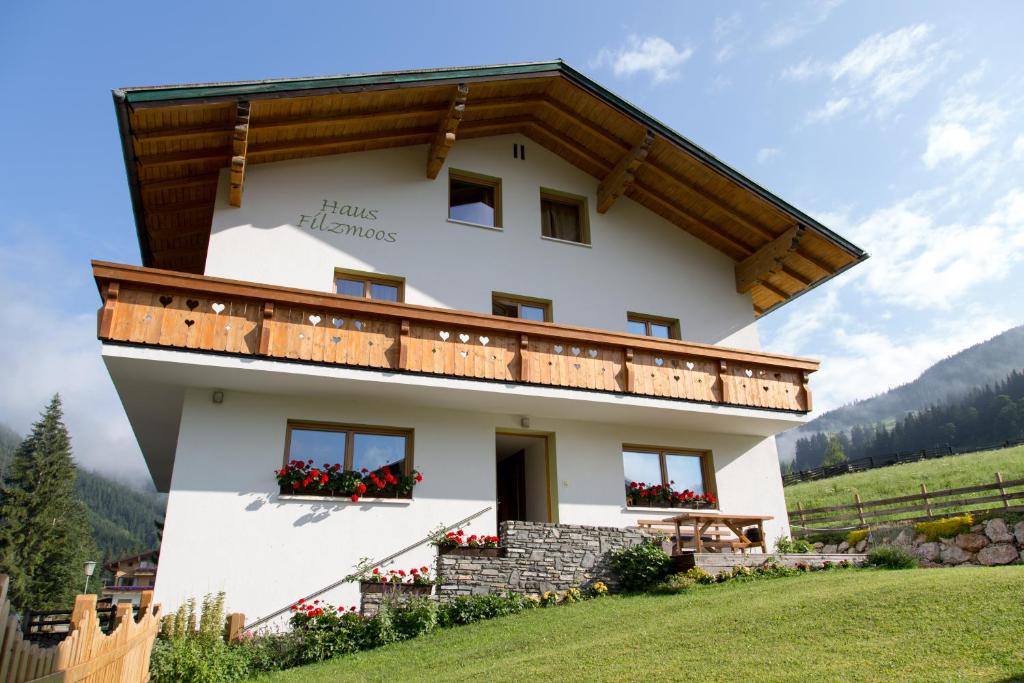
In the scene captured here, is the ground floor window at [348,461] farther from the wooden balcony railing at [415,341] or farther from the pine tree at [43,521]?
the pine tree at [43,521]

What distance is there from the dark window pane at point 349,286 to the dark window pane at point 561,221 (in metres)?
4.65

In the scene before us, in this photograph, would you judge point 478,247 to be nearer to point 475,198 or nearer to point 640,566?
point 475,198

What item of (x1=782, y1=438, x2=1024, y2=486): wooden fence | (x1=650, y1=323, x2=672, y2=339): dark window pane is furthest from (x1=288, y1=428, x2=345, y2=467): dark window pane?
(x1=782, y1=438, x2=1024, y2=486): wooden fence

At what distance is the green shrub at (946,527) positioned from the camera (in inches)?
736

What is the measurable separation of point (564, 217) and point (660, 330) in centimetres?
353

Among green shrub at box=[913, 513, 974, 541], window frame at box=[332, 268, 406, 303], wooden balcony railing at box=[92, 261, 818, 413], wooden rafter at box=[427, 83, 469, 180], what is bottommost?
green shrub at box=[913, 513, 974, 541]

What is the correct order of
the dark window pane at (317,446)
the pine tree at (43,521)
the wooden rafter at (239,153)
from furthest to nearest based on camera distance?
the pine tree at (43,521) → the dark window pane at (317,446) → the wooden rafter at (239,153)

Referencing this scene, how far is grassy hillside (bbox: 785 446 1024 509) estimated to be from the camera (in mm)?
34688

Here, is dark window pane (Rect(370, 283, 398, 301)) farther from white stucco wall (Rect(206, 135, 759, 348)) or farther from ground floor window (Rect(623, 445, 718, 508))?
ground floor window (Rect(623, 445, 718, 508))

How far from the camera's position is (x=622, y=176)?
58.5ft

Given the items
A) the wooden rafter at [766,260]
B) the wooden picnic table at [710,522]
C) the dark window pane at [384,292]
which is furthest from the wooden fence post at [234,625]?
the wooden rafter at [766,260]

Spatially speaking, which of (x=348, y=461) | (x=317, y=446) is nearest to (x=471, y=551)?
(x=348, y=461)

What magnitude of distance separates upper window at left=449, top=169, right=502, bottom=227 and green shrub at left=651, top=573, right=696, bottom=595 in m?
8.55

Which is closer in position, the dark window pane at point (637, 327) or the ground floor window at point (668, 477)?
the ground floor window at point (668, 477)
